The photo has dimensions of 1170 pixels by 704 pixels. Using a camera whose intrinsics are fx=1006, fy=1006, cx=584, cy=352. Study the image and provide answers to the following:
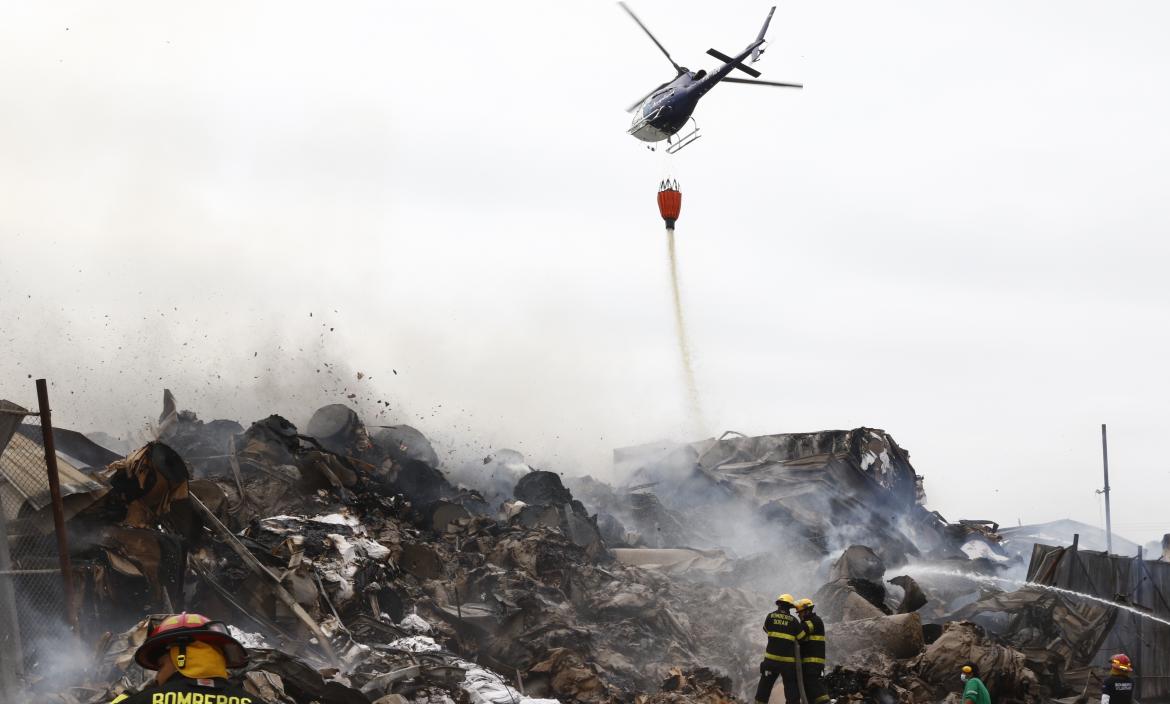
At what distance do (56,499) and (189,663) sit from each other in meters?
6.36

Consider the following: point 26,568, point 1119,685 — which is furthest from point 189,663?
point 1119,685

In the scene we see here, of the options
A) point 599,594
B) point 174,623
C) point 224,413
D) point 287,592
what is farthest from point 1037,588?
point 224,413

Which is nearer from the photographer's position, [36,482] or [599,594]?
[36,482]

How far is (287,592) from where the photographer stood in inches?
468

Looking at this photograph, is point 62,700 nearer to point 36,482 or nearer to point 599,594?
point 36,482

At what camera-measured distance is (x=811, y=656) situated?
1026 cm

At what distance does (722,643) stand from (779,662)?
19.1ft

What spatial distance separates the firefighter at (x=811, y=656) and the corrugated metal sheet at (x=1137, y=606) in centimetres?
747

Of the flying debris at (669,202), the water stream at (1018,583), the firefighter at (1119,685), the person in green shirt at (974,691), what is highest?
the flying debris at (669,202)

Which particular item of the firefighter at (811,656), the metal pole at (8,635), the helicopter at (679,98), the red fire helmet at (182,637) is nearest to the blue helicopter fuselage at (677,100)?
the helicopter at (679,98)

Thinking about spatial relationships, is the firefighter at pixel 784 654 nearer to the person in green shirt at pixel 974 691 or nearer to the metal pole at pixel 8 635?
the person in green shirt at pixel 974 691

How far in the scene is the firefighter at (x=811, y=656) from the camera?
33.3ft

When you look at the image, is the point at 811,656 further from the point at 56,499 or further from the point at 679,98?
the point at 679,98

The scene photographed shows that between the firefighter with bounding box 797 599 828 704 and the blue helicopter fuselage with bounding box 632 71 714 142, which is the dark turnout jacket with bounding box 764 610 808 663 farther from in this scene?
the blue helicopter fuselage with bounding box 632 71 714 142
